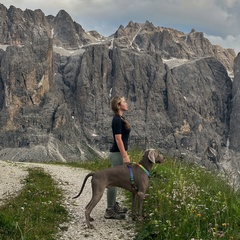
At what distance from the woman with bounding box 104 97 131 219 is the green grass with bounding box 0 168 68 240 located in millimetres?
1380

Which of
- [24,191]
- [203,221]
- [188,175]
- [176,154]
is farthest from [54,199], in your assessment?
[176,154]

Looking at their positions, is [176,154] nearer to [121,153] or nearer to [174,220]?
[121,153]

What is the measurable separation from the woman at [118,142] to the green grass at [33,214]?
1380 millimetres

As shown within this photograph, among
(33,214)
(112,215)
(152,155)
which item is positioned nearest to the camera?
(152,155)

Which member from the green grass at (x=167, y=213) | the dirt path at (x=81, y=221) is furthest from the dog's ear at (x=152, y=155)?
the dirt path at (x=81, y=221)

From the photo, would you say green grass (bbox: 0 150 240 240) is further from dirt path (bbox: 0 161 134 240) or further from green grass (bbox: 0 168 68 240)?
dirt path (bbox: 0 161 134 240)

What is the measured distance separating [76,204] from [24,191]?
2.56 metres

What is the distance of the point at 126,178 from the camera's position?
30.3 ft

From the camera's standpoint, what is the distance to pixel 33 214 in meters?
9.76

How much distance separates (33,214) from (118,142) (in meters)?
3.06

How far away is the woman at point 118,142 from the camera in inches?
377

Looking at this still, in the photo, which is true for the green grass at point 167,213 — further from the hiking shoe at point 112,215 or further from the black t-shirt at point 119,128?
the black t-shirt at point 119,128

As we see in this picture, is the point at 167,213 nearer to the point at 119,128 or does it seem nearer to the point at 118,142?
the point at 118,142

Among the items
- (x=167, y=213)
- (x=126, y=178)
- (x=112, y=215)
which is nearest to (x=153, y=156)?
(x=126, y=178)
